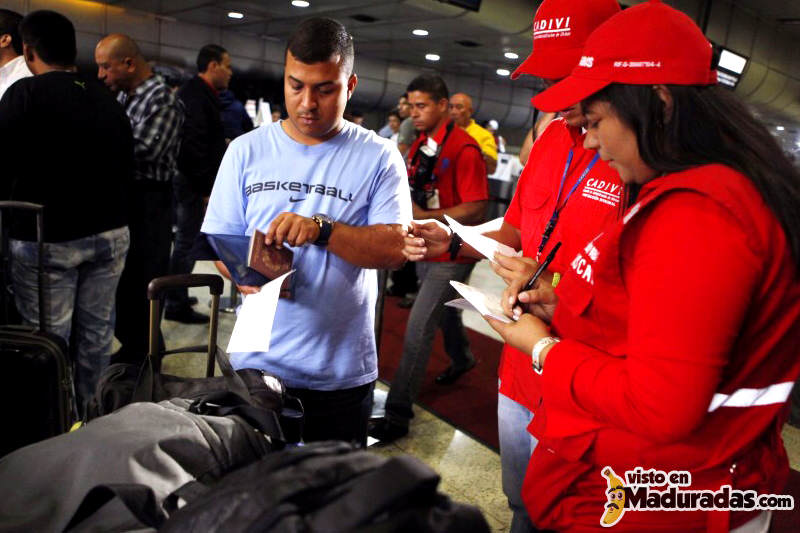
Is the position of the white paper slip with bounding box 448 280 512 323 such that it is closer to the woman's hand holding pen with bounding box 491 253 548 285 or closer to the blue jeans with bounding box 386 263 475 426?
the woman's hand holding pen with bounding box 491 253 548 285

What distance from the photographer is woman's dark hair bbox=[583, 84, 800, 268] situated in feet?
3.06

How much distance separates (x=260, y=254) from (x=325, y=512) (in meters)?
0.95

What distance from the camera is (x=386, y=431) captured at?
3.33m

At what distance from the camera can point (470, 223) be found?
12.0ft

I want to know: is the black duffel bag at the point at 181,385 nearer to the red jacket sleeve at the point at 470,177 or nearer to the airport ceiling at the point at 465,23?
the red jacket sleeve at the point at 470,177

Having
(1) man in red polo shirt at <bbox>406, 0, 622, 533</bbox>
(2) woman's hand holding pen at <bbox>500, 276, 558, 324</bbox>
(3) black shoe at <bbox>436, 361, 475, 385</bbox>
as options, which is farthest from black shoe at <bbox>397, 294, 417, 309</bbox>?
(2) woman's hand holding pen at <bbox>500, 276, 558, 324</bbox>

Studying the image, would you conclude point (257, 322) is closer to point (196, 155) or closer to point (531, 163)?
point (531, 163)

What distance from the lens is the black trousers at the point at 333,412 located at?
178cm

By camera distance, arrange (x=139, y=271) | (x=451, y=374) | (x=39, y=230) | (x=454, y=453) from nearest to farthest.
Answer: (x=39, y=230) < (x=454, y=453) < (x=139, y=271) < (x=451, y=374)

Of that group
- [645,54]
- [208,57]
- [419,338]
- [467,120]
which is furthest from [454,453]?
[467,120]

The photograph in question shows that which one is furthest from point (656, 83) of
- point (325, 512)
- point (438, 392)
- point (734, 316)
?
point (438, 392)

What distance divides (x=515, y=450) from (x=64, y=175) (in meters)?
2.37

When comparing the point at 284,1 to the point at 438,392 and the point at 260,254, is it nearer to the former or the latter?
the point at 438,392

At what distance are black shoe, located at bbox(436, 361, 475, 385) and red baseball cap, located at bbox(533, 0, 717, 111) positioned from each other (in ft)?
10.9
